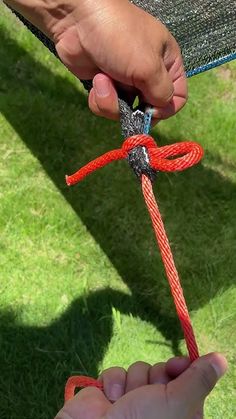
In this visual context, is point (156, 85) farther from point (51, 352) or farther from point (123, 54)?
point (51, 352)

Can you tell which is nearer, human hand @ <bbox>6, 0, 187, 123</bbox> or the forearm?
human hand @ <bbox>6, 0, 187, 123</bbox>

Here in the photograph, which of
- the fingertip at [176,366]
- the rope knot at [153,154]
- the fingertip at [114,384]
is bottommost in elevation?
the fingertip at [176,366]

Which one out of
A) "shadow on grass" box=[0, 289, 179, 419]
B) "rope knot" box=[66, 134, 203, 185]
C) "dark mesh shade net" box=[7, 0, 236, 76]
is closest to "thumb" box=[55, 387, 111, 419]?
"rope knot" box=[66, 134, 203, 185]

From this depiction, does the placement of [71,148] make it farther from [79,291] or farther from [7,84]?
[79,291]

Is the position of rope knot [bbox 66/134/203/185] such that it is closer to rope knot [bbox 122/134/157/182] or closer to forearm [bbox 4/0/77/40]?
rope knot [bbox 122/134/157/182]

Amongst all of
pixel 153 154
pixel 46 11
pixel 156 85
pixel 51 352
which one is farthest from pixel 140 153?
pixel 51 352

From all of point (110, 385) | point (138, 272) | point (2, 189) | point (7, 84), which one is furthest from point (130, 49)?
point (7, 84)

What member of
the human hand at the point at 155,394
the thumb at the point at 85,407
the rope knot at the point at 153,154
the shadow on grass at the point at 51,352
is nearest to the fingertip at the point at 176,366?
the human hand at the point at 155,394

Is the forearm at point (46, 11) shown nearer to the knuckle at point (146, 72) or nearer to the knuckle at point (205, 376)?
the knuckle at point (146, 72)

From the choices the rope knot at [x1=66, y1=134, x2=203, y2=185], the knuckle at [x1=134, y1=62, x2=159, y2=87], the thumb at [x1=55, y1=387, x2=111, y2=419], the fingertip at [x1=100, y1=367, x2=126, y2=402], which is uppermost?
the knuckle at [x1=134, y1=62, x2=159, y2=87]
